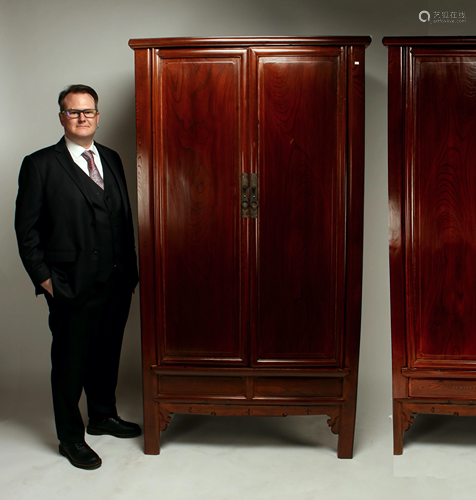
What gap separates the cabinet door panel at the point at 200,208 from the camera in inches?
94.6

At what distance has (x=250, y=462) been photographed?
2.49m

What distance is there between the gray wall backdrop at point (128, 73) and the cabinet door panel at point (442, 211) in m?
0.76

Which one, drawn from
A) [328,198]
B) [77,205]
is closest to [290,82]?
[328,198]

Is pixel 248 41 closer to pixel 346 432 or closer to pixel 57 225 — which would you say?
pixel 57 225

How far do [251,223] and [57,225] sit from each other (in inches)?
37.0

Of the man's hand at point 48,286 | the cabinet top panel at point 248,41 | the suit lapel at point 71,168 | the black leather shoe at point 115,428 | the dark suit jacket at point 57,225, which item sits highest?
the cabinet top panel at point 248,41

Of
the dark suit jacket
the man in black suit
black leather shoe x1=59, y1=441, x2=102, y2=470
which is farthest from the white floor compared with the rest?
the dark suit jacket

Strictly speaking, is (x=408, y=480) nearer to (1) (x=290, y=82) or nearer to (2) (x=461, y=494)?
(2) (x=461, y=494)

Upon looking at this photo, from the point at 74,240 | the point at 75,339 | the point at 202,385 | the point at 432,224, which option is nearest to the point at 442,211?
the point at 432,224

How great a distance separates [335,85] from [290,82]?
0.21 metres

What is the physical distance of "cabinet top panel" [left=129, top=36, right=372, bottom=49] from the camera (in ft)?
7.67

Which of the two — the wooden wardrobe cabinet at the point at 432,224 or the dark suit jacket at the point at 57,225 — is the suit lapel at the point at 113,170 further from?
the wooden wardrobe cabinet at the point at 432,224

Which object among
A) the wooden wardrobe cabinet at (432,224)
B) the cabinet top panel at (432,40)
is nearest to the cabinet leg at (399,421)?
the wooden wardrobe cabinet at (432,224)

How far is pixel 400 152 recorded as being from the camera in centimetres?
244
